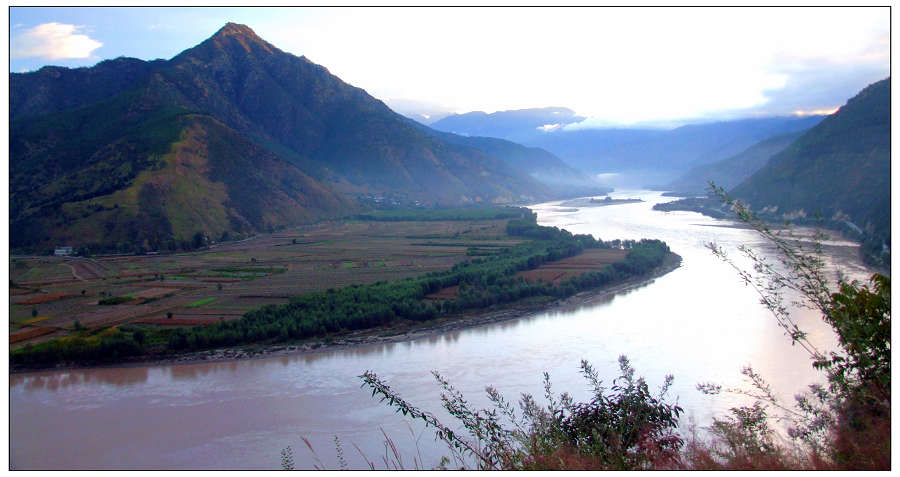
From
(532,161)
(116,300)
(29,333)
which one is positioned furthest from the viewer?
(532,161)

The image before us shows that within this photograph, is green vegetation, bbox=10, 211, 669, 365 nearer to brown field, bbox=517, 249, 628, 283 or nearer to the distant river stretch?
brown field, bbox=517, 249, 628, 283

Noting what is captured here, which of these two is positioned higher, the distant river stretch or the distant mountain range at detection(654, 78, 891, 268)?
the distant mountain range at detection(654, 78, 891, 268)

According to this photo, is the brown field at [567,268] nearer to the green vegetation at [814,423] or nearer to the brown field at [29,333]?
the brown field at [29,333]

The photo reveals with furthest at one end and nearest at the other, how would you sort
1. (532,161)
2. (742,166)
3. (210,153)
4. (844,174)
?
1. (532,161)
2. (742,166)
3. (210,153)
4. (844,174)

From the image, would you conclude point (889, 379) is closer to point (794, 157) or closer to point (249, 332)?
point (249, 332)

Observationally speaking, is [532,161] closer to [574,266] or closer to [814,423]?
[574,266]

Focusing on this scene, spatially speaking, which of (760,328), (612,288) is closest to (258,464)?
(760,328)

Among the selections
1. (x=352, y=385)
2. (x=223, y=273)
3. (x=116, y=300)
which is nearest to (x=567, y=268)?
(x=223, y=273)

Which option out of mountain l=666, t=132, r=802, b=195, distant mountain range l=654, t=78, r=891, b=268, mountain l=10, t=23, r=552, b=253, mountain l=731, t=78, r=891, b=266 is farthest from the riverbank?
mountain l=666, t=132, r=802, b=195
